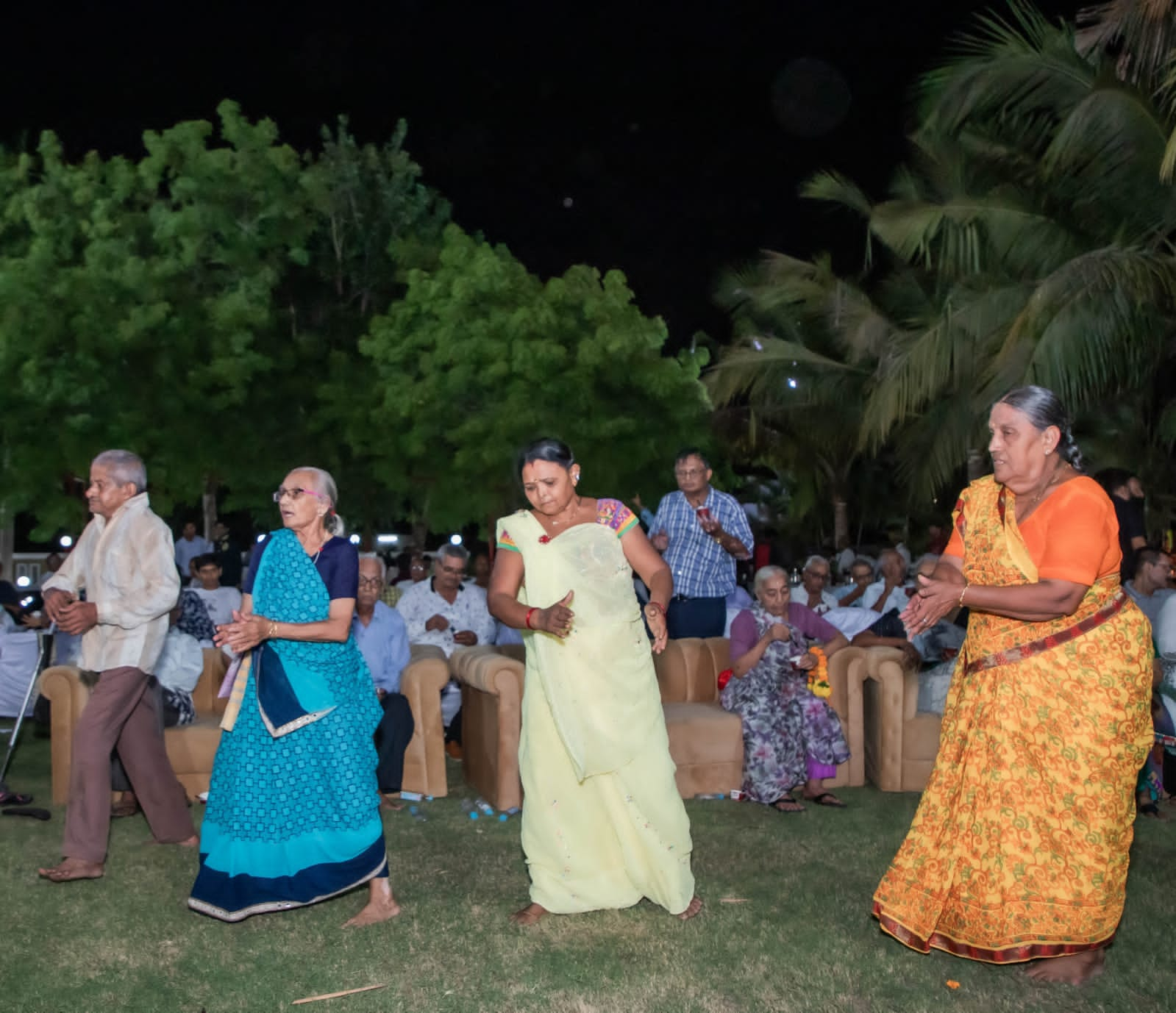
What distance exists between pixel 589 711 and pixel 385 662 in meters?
3.03

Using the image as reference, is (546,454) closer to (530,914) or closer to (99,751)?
(530,914)

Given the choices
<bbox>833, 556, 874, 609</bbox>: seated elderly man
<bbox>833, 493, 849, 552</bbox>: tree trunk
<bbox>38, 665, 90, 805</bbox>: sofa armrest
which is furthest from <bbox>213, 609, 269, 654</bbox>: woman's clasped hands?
<bbox>833, 493, 849, 552</bbox>: tree trunk

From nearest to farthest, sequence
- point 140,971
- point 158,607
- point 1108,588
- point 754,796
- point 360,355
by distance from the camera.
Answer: point 1108,588
point 140,971
point 158,607
point 754,796
point 360,355

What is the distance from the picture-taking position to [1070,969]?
4.25 metres

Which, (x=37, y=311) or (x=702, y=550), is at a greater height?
(x=37, y=311)

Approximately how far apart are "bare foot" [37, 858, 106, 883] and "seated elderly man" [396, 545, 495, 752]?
134 inches

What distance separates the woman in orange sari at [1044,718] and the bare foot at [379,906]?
2.11 metres

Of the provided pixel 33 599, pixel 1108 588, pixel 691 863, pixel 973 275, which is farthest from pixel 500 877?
pixel 973 275

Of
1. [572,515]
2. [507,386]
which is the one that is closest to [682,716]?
[572,515]

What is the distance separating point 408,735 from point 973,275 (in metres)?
10.6

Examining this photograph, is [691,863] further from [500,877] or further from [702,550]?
[702,550]

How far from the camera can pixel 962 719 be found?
14.2 ft

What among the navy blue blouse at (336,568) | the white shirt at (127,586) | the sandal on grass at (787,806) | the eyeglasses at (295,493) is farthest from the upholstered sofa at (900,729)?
the white shirt at (127,586)

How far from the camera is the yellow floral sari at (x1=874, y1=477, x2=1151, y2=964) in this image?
4117 millimetres
